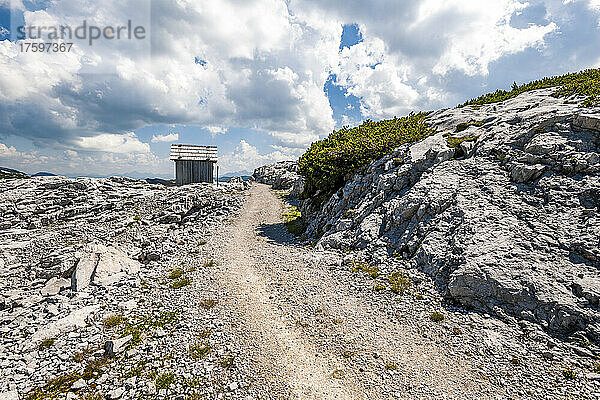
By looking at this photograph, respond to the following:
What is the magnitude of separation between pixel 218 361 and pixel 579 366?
14.2 m

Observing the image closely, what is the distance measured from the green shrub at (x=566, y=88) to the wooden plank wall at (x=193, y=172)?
51548 mm

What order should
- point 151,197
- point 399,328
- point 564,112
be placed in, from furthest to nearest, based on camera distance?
point 151,197 < point 564,112 < point 399,328

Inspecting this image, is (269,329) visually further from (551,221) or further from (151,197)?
(151,197)

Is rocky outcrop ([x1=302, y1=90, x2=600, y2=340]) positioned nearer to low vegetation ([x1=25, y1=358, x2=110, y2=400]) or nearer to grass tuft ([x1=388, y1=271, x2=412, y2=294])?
grass tuft ([x1=388, y1=271, x2=412, y2=294])

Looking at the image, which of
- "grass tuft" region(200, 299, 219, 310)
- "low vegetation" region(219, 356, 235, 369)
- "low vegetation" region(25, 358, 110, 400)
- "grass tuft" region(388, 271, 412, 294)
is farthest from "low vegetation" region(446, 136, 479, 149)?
"low vegetation" region(25, 358, 110, 400)

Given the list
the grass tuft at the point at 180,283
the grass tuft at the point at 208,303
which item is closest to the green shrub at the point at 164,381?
the grass tuft at the point at 208,303

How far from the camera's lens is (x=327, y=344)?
39.5 feet

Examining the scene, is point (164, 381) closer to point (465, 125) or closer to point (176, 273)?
point (176, 273)

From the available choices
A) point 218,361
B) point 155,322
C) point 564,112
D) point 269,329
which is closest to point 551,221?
point 564,112

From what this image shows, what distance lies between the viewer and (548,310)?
11883 mm

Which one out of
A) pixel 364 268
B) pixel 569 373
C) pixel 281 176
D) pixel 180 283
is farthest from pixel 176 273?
pixel 281 176

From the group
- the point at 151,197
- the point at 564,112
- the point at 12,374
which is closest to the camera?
the point at 12,374

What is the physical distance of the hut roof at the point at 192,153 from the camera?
5828cm

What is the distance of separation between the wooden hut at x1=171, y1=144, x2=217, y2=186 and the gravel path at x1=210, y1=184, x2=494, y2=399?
4596 centimetres
